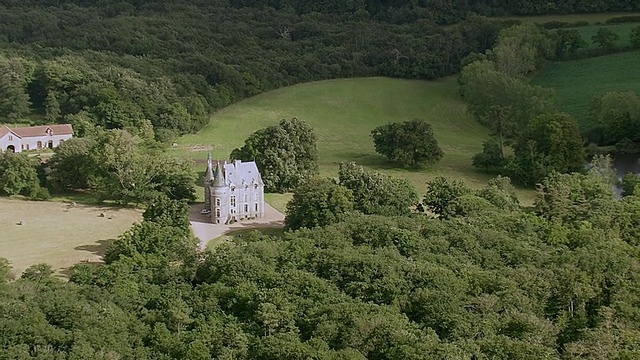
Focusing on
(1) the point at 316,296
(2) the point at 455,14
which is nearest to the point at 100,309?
(1) the point at 316,296

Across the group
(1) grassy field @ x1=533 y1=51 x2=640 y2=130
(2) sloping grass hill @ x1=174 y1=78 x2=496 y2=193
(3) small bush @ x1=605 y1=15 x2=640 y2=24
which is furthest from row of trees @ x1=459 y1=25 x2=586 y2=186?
(3) small bush @ x1=605 y1=15 x2=640 y2=24

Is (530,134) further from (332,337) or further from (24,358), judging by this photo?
(24,358)

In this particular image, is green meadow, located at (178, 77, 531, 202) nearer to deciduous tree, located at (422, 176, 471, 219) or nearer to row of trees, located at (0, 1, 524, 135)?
row of trees, located at (0, 1, 524, 135)

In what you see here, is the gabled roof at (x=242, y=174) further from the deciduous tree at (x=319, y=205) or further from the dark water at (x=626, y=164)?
the dark water at (x=626, y=164)

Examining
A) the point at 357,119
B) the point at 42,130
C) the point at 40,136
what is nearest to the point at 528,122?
the point at 357,119

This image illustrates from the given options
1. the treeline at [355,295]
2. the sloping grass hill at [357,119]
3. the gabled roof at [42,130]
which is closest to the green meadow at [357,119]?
the sloping grass hill at [357,119]

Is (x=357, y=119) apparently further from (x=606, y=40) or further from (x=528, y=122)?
(x=606, y=40)
